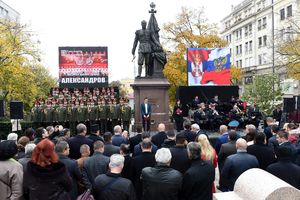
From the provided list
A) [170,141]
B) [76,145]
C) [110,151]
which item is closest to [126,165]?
[110,151]

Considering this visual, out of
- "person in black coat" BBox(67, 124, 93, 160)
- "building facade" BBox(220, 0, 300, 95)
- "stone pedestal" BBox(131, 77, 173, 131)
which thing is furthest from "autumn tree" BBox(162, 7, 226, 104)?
"person in black coat" BBox(67, 124, 93, 160)

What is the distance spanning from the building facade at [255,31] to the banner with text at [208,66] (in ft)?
91.9

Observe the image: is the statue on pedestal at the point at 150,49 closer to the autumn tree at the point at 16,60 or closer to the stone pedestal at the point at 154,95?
the stone pedestal at the point at 154,95

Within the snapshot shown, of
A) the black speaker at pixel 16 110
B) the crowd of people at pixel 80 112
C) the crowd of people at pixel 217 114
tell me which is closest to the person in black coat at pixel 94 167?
the black speaker at pixel 16 110

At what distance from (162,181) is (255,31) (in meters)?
64.2

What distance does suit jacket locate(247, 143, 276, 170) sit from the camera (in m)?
6.89

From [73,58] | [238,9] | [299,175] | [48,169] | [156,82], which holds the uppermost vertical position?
[238,9]

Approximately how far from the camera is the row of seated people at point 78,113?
18203mm

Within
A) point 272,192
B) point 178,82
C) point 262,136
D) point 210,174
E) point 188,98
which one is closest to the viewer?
point 272,192

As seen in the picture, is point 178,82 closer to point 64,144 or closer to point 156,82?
point 156,82

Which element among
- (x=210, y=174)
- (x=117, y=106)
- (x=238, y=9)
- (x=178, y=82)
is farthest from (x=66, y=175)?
(x=238, y=9)

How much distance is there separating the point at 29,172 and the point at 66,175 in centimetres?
49

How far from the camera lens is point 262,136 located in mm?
6969

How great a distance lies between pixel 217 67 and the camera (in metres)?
25.6
